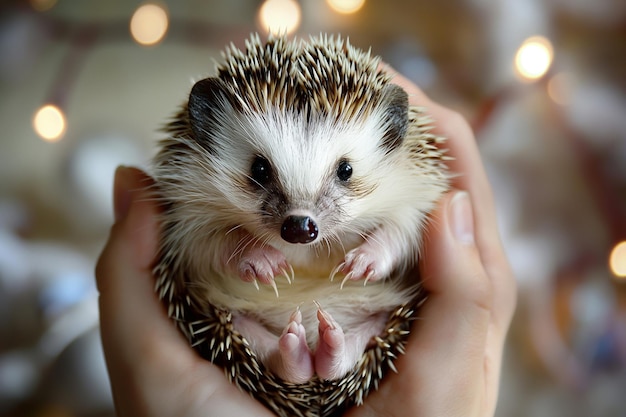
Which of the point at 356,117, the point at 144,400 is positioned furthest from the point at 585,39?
the point at 144,400

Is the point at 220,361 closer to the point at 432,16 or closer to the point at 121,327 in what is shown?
the point at 121,327

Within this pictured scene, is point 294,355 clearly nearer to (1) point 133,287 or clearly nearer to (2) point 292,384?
(2) point 292,384

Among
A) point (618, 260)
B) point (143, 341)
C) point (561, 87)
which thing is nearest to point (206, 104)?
point (143, 341)

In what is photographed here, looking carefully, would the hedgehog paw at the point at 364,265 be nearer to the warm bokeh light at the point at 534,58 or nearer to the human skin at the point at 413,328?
the human skin at the point at 413,328

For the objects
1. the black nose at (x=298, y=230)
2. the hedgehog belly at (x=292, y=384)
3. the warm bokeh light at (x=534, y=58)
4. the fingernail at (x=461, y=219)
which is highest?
the warm bokeh light at (x=534, y=58)

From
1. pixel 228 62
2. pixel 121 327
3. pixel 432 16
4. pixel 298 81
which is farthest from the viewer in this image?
pixel 432 16

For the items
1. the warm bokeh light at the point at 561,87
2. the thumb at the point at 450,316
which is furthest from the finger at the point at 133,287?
the warm bokeh light at the point at 561,87
